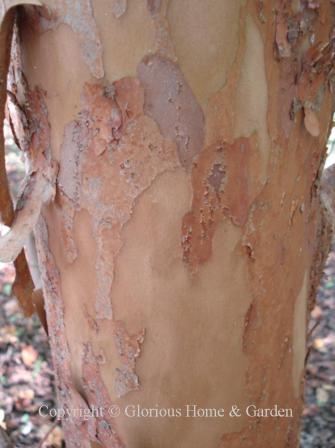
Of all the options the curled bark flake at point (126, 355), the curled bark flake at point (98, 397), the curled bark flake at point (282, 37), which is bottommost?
the curled bark flake at point (98, 397)

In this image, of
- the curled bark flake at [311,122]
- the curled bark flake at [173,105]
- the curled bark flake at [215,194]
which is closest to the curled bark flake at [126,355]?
the curled bark flake at [215,194]

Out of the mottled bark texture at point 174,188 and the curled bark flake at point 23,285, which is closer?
the mottled bark texture at point 174,188

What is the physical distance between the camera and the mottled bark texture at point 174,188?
24.3 inches

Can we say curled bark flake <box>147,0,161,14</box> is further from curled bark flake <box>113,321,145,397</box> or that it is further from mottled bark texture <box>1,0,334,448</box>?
curled bark flake <box>113,321,145,397</box>

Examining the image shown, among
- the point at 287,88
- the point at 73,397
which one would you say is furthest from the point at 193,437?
the point at 287,88

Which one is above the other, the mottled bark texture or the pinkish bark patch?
the pinkish bark patch

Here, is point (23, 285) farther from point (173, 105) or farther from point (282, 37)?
point (282, 37)

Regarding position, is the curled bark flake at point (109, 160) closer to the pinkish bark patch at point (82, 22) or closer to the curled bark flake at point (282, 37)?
the pinkish bark patch at point (82, 22)

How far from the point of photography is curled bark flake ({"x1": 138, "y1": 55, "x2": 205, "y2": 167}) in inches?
24.2

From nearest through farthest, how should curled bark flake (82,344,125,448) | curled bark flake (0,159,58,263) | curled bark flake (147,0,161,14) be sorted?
1. curled bark flake (147,0,161,14)
2. curled bark flake (0,159,58,263)
3. curled bark flake (82,344,125,448)

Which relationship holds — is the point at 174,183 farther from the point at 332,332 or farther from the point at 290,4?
the point at 332,332

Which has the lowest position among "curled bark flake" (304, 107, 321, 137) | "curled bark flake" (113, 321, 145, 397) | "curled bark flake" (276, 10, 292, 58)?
"curled bark flake" (113, 321, 145, 397)

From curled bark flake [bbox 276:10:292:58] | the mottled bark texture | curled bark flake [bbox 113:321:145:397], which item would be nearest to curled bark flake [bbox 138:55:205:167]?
the mottled bark texture

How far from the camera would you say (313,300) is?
3.56ft
